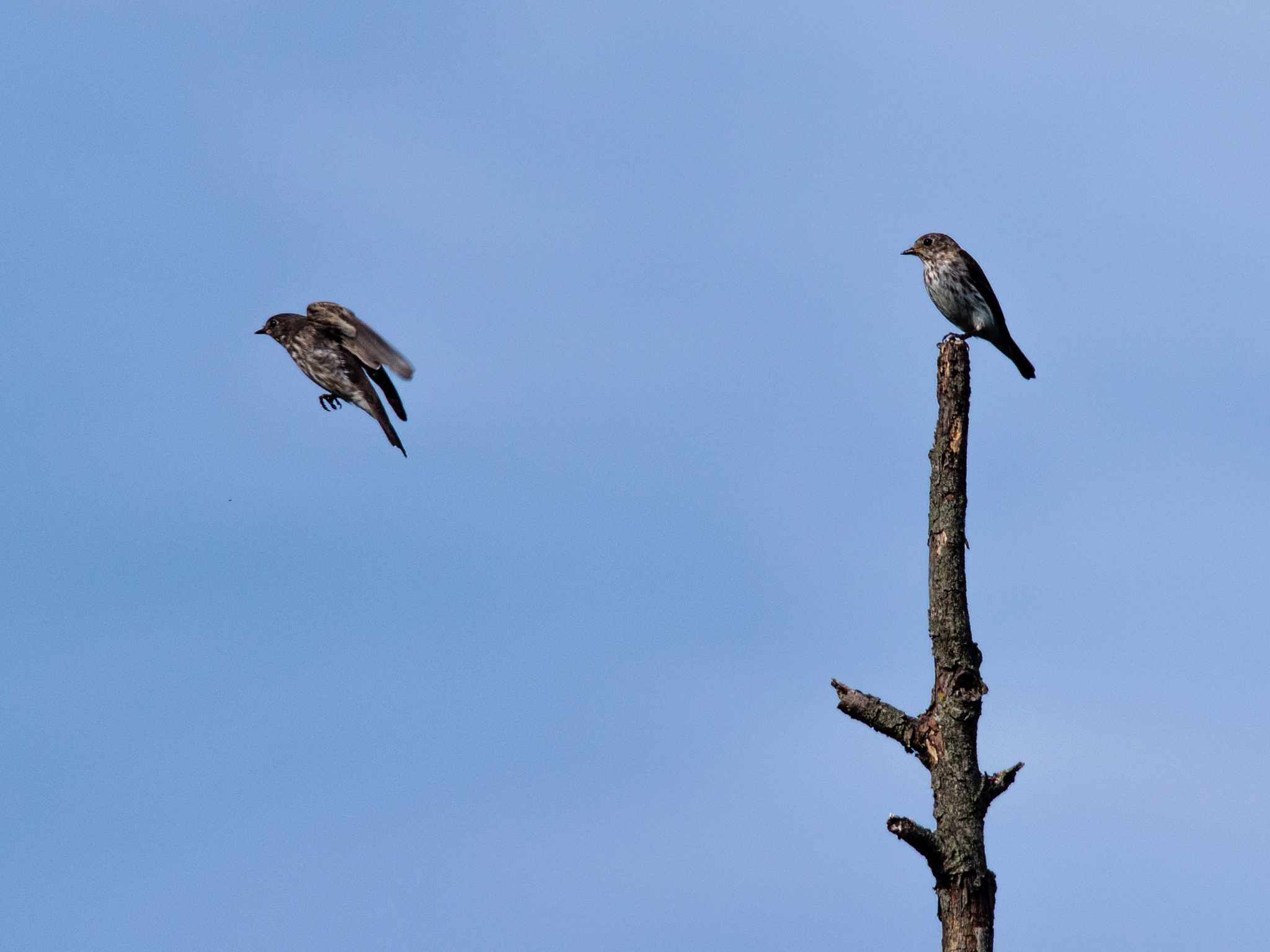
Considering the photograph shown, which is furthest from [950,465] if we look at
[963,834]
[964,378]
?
[963,834]

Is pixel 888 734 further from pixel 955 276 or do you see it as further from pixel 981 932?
pixel 955 276

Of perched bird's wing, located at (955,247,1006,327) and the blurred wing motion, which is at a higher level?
A: perched bird's wing, located at (955,247,1006,327)

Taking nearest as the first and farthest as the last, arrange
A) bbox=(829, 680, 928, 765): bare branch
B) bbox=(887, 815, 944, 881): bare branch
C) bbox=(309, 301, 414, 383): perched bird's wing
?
1. bbox=(887, 815, 944, 881): bare branch
2. bbox=(829, 680, 928, 765): bare branch
3. bbox=(309, 301, 414, 383): perched bird's wing

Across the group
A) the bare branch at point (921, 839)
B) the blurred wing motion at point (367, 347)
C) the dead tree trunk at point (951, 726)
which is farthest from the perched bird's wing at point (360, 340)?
the bare branch at point (921, 839)

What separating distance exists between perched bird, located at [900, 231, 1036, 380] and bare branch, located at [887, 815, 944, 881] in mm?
9318

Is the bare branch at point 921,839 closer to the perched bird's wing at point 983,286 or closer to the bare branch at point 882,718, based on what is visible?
the bare branch at point 882,718

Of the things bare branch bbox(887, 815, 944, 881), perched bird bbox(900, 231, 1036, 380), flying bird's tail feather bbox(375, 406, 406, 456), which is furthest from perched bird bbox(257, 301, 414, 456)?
bare branch bbox(887, 815, 944, 881)

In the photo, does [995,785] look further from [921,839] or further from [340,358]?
[340,358]

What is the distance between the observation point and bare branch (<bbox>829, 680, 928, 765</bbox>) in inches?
444

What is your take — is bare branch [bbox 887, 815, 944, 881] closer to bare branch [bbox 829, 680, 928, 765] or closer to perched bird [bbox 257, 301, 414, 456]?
bare branch [bbox 829, 680, 928, 765]

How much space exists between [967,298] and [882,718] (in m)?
8.73

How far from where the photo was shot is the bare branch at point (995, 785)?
11.0 m

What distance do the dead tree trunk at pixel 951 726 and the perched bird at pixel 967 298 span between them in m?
7.06

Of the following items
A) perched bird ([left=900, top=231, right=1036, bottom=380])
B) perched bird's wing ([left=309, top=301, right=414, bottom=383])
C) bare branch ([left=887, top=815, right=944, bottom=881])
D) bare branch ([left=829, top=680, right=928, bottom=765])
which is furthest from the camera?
perched bird ([left=900, top=231, right=1036, bottom=380])
